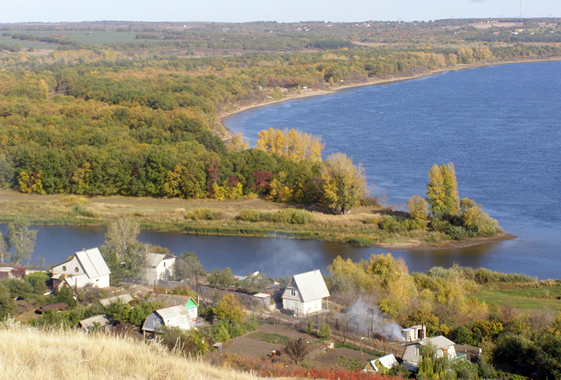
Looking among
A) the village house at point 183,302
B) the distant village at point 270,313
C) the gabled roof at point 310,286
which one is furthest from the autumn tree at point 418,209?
the village house at point 183,302

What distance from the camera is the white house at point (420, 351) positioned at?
625cm

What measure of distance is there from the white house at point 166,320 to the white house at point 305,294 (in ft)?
5.95

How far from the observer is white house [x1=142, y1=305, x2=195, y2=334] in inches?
287

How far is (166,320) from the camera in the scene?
7266mm

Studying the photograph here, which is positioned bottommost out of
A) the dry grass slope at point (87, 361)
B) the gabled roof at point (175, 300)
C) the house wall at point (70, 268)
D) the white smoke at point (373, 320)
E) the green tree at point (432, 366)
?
the white smoke at point (373, 320)

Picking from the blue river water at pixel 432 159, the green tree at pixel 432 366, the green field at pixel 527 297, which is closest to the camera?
the green tree at pixel 432 366

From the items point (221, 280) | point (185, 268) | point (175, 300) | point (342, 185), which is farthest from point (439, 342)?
point (342, 185)

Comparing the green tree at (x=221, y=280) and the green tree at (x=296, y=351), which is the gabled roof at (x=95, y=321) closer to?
the green tree at (x=221, y=280)

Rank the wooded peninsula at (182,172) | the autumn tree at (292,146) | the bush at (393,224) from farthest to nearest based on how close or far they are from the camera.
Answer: the autumn tree at (292,146)
the wooded peninsula at (182,172)
the bush at (393,224)

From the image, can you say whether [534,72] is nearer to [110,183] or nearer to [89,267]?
[110,183]

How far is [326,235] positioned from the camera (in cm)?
1370

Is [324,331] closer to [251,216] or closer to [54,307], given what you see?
[54,307]

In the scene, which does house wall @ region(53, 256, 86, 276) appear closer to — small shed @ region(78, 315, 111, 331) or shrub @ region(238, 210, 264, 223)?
small shed @ region(78, 315, 111, 331)

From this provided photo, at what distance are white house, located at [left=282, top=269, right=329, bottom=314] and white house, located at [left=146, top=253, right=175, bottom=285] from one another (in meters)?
2.68
